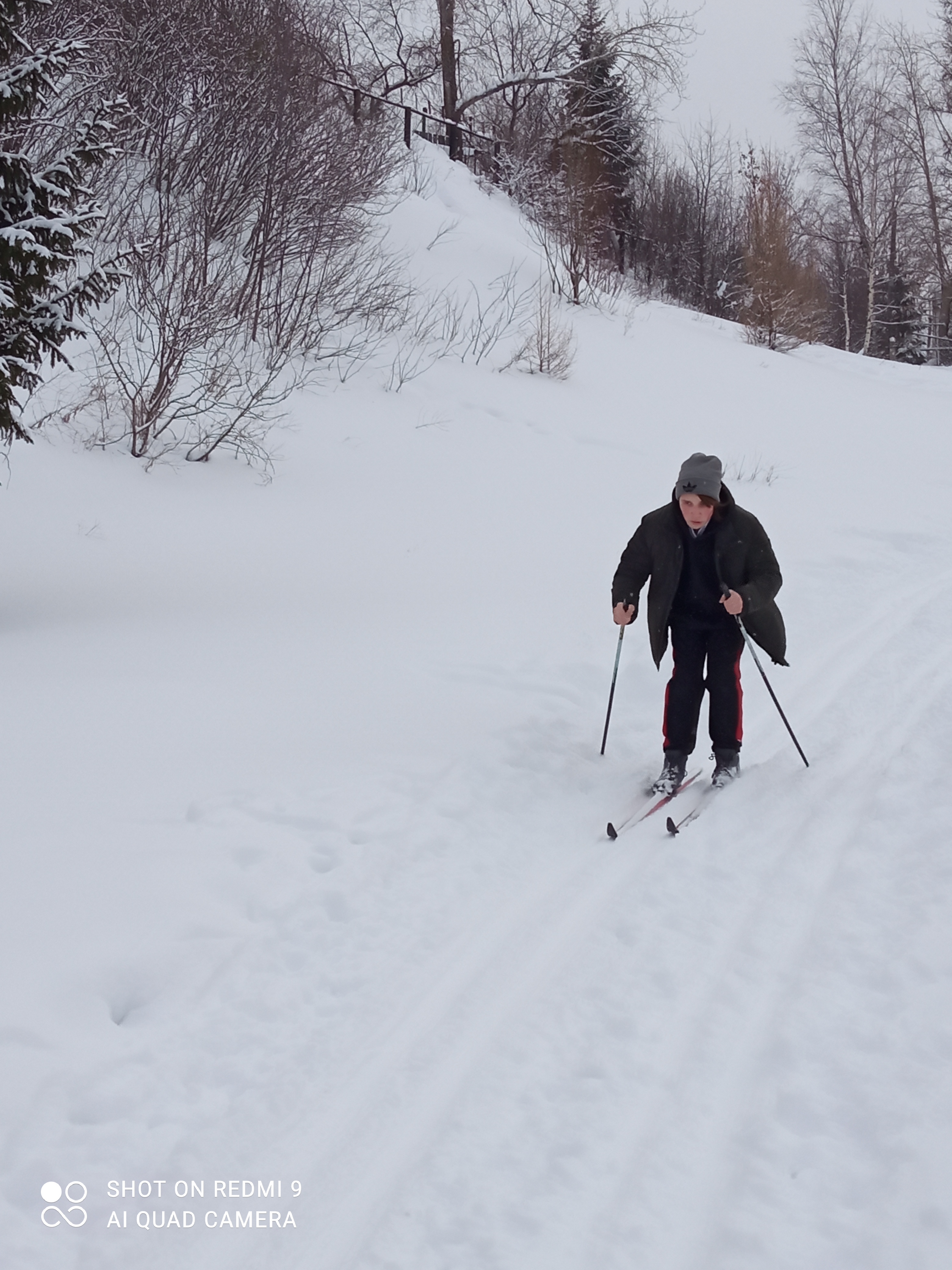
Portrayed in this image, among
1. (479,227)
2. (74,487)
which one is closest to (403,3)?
(479,227)

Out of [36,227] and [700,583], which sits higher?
[36,227]

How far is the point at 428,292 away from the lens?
14750mm

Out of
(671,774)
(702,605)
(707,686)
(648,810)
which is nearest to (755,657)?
(707,686)

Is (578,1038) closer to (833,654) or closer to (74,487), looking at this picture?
(833,654)

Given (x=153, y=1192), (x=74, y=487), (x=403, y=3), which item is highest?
(x=403, y=3)

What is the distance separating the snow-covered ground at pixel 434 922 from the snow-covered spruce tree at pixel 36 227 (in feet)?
5.57

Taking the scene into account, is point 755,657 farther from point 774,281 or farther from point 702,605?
point 774,281

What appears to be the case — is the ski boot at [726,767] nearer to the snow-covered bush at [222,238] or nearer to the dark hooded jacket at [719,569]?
the dark hooded jacket at [719,569]

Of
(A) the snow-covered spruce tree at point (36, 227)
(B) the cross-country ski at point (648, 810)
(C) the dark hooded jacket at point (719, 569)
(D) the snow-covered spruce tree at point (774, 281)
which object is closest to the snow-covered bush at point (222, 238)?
(A) the snow-covered spruce tree at point (36, 227)

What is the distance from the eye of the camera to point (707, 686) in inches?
198

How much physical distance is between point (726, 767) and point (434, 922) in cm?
205

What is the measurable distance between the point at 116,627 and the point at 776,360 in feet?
57.1

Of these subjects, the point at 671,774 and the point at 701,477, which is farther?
the point at 671,774

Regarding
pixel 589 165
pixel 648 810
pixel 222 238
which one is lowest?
pixel 648 810
